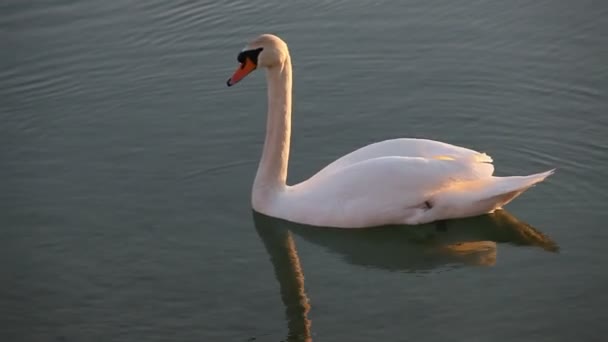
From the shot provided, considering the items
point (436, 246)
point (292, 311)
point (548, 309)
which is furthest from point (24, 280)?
point (548, 309)

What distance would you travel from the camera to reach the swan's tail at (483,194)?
9.15 metres

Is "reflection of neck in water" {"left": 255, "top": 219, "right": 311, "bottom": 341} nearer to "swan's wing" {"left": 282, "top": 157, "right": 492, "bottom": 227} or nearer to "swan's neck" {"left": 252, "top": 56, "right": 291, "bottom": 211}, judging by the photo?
"swan's neck" {"left": 252, "top": 56, "right": 291, "bottom": 211}

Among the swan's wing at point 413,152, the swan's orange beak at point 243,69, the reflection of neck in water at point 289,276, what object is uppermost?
the swan's orange beak at point 243,69

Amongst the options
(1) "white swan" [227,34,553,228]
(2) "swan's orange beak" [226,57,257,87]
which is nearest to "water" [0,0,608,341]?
(1) "white swan" [227,34,553,228]

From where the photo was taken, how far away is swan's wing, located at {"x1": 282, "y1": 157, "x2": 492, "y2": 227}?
9.30 m

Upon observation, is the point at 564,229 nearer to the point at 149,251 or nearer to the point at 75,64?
the point at 149,251

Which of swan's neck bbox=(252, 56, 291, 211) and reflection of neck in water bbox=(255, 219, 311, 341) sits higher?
swan's neck bbox=(252, 56, 291, 211)

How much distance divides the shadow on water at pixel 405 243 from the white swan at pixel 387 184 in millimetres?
83

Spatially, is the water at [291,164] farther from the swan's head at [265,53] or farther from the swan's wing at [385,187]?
the swan's head at [265,53]

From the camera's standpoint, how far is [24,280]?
9047 mm

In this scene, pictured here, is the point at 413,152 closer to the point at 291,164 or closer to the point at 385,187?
the point at 385,187

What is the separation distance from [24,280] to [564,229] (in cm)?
381

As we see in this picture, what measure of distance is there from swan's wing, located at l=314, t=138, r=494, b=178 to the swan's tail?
0.59 ft

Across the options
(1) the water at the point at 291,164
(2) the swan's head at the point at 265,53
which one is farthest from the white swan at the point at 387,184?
(1) the water at the point at 291,164
